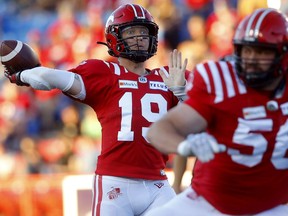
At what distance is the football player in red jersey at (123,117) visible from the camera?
4691mm

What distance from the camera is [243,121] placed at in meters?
3.57

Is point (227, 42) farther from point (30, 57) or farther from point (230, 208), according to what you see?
point (230, 208)

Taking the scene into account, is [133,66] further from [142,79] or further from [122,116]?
[122,116]

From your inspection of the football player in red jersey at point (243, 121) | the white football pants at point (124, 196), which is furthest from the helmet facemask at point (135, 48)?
the football player in red jersey at point (243, 121)

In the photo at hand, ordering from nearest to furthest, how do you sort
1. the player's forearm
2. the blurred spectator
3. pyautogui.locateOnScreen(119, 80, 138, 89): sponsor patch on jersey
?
the player's forearm < pyautogui.locateOnScreen(119, 80, 138, 89): sponsor patch on jersey < the blurred spectator

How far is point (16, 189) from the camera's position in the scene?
7.88 metres

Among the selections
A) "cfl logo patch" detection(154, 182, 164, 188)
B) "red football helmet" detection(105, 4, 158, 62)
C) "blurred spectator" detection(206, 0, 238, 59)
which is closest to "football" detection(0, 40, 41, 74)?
"red football helmet" detection(105, 4, 158, 62)

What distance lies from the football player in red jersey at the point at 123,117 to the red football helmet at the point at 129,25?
0.6 inches

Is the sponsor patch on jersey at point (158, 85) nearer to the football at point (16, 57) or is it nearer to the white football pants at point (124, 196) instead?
the white football pants at point (124, 196)

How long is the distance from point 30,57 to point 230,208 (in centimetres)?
186

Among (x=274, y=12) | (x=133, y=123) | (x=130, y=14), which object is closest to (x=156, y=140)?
(x=274, y=12)

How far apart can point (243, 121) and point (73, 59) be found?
23.0 ft

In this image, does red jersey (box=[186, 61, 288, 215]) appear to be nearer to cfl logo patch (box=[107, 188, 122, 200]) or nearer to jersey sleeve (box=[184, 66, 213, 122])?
jersey sleeve (box=[184, 66, 213, 122])

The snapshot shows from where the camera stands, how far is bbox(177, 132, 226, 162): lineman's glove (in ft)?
10.6
